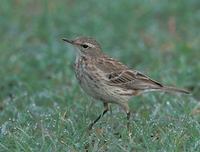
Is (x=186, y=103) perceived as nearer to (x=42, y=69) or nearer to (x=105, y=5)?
(x=42, y=69)

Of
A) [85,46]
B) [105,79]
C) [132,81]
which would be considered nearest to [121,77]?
[132,81]

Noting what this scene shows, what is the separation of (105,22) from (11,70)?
9.05 feet

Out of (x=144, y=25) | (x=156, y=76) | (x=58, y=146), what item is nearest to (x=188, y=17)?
(x=144, y=25)

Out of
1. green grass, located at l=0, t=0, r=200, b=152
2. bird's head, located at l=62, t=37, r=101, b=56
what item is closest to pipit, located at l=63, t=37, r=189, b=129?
bird's head, located at l=62, t=37, r=101, b=56

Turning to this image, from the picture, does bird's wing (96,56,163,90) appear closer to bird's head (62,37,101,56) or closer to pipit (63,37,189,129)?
pipit (63,37,189,129)

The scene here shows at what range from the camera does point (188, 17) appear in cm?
1418

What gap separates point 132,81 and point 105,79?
602mm

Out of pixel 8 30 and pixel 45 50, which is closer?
pixel 45 50

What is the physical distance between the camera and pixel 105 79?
9.22m

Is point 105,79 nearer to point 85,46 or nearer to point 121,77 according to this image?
point 121,77

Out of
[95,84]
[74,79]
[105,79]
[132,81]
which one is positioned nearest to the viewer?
[95,84]

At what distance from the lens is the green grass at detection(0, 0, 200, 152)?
26.7 ft

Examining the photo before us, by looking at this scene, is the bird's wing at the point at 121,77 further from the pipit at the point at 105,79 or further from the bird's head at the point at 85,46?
the bird's head at the point at 85,46

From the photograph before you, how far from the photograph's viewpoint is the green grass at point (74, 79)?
26.7 feet
